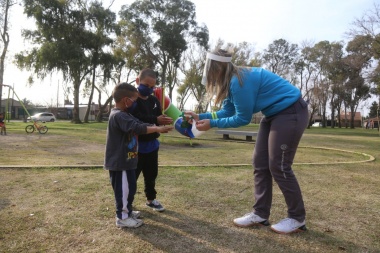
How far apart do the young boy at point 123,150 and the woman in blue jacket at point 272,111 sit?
2.35ft

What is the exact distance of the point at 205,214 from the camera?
11.1ft

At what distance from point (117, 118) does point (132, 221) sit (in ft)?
3.11

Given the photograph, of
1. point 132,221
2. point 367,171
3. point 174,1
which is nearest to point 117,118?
point 132,221

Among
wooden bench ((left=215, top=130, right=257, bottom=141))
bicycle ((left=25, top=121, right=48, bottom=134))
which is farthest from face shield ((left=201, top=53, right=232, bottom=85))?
bicycle ((left=25, top=121, right=48, bottom=134))

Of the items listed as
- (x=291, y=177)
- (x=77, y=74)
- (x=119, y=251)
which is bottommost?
(x=119, y=251)

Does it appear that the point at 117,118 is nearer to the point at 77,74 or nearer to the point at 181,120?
the point at 181,120

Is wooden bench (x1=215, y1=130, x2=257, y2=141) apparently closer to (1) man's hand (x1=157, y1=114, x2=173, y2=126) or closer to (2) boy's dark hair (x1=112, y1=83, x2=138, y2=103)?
(1) man's hand (x1=157, y1=114, x2=173, y2=126)

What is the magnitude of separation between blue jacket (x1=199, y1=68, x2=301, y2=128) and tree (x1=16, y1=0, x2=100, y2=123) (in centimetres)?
2890

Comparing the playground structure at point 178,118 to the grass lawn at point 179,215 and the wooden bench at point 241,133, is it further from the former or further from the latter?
the wooden bench at point 241,133

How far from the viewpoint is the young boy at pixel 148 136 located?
354 cm

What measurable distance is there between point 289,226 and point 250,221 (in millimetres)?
356

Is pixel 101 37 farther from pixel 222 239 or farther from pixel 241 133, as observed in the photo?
pixel 222 239

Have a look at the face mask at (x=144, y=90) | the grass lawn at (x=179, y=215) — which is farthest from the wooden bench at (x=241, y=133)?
the face mask at (x=144, y=90)

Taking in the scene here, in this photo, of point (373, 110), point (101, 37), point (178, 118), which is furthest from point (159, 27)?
point (373, 110)
